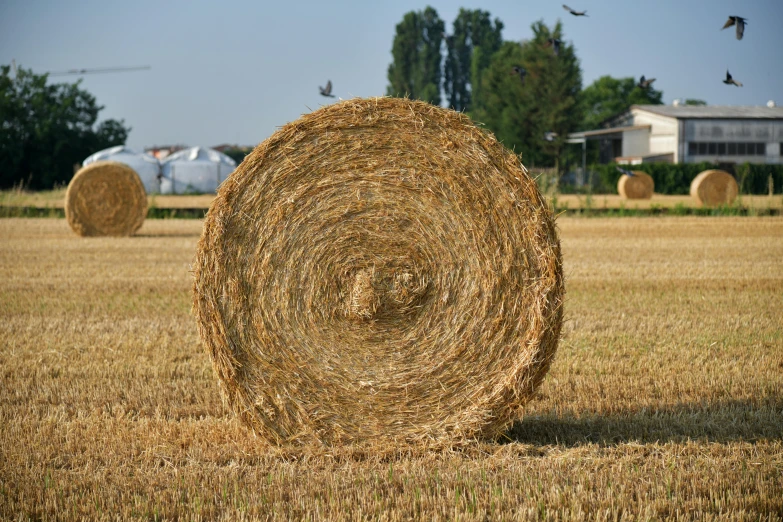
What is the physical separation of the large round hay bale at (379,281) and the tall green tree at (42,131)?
41.7m

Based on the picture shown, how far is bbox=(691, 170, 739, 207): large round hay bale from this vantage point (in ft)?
95.2

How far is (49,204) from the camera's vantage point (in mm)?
29562

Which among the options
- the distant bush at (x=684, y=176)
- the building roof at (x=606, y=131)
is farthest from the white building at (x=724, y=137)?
the distant bush at (x=684, y=176)

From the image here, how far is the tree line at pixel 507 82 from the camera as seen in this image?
5844cm

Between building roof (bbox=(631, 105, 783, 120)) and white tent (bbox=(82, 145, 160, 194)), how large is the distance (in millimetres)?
25407

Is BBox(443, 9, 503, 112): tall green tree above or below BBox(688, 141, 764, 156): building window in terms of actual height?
above

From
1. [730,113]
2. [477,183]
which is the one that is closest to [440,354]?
[477,183]

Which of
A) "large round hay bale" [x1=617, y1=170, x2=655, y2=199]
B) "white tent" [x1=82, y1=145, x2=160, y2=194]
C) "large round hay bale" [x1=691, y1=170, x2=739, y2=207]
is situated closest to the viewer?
"large round hay bale" [x1=691, y1=170, x2=739, y2=207]

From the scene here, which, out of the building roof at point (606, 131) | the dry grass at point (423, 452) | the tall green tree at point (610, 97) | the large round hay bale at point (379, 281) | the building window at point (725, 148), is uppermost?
the tall green tree at point (610, 97)

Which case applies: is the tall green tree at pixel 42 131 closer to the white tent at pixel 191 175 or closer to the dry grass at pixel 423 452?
the white tent at pixel 191 175

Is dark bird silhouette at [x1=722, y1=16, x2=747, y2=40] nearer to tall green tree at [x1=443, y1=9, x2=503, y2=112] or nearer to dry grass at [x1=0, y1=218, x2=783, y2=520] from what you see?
dry grass at [x1=0, y1=218, x2=783, y2=520]

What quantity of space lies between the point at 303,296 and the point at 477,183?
1208 millimetres

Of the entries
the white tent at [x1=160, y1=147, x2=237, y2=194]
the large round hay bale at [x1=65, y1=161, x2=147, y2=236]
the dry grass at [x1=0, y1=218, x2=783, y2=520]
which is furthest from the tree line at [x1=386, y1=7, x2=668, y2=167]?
the dry grass at [x1=0, y1=218, x2=783, y2=520]

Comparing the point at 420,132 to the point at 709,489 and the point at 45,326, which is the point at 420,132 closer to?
the point at 709,489
